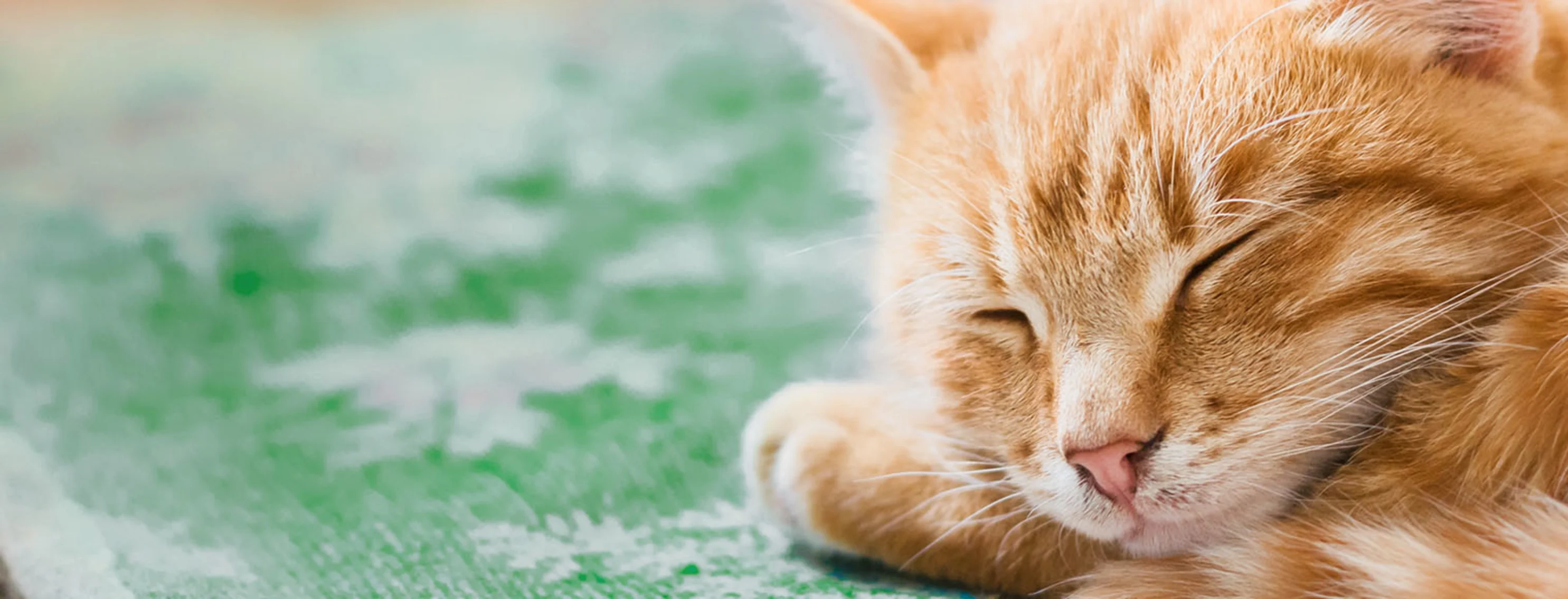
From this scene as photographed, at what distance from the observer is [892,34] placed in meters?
1.25

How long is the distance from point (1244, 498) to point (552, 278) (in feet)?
4.69

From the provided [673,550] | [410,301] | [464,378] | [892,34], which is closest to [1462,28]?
[892,34]

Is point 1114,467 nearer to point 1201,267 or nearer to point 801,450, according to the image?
point 1201,267

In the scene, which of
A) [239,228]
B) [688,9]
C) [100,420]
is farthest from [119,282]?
[688,9]

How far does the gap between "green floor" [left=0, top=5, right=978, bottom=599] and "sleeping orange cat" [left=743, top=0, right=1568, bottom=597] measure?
0.87 ft

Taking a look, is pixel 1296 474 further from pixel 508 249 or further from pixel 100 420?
pixel 508 249

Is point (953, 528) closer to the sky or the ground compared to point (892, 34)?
closer to the ground

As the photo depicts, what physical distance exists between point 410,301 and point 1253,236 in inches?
57.8

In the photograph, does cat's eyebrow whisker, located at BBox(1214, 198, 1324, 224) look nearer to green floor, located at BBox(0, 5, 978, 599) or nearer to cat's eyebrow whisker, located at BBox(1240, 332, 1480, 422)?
cat's eyebrow whisker, located at BBox(1240, 332, 1480, 422)

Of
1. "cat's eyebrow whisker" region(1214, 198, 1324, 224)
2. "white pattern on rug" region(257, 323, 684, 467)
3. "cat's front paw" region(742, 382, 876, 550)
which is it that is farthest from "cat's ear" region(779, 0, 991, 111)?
"white pattern on rug" region(257, 323, 684, 467)

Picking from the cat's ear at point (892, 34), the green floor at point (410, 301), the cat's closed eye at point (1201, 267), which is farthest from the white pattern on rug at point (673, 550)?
the cat's ear at point (892, 34)

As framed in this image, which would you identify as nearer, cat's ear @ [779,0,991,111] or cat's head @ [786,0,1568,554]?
cat's head @ [786,0,1568,554]

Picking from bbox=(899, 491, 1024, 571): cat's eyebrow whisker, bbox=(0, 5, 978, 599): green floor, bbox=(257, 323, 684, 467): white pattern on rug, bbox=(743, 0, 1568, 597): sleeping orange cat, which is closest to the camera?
bbox=(743, 0, 1568, 597): sleeping orange cat

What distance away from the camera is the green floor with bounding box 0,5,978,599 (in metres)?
1.19
